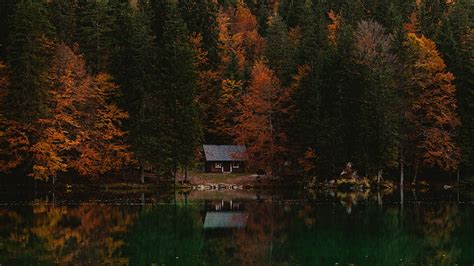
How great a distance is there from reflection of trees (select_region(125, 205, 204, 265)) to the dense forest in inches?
992

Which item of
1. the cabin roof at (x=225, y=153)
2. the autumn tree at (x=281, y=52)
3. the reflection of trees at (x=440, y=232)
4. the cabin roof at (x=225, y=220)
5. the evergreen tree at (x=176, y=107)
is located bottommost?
the reflection of trees at (x=440, y=232)

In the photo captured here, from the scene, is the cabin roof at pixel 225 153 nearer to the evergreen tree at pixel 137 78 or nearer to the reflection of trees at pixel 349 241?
the evergreen tree at pixel 137 78

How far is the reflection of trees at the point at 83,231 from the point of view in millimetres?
24234

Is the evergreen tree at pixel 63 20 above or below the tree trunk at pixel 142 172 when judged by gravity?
above

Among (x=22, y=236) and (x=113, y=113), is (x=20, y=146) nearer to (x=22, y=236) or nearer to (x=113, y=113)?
(x=113, y=113)

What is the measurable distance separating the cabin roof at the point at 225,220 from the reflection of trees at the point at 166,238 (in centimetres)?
60

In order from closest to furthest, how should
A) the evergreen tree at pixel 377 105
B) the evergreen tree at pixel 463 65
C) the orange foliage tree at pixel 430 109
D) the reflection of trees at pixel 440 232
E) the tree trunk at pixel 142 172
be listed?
1. the reflection of trees at pixel 440 232
2. the evergreen tree at pixel 377 105
3. the orange foliage tree at pixel 430 109
4. the evergreen tree at pixel 463 65
5. the tree trunk at pixel 142 172

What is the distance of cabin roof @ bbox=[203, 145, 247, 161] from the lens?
78744 mm

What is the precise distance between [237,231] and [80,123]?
128 feet

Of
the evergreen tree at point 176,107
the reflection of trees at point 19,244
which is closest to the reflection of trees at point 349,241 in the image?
the reflection of trees at point 19,244

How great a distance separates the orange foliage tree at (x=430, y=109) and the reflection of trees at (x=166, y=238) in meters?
32.5

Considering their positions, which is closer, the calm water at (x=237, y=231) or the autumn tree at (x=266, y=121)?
the calm water at (x=237, y=231)

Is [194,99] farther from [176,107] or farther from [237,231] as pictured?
[237,231]

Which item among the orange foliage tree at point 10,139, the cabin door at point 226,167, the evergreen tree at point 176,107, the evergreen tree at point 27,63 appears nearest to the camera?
the orange foliage tree at point 10,139
